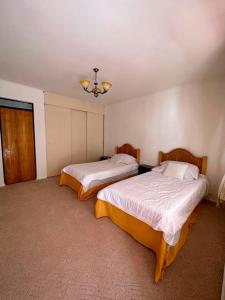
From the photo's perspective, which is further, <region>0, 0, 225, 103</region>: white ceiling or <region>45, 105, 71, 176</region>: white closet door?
<region>45, 105, 71, 176</region>: white closet door

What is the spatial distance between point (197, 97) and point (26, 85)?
4.11 metres

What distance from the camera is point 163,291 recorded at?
1.16 meters

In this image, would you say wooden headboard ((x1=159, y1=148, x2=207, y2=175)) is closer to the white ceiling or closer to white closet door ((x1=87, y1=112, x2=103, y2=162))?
the white ceiling

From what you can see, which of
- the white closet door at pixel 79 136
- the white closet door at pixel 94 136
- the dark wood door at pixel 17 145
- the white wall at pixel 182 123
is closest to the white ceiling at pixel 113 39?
the white wall at pixel 182 123

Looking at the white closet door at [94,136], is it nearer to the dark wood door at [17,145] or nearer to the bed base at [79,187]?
the bed base at [79,187]

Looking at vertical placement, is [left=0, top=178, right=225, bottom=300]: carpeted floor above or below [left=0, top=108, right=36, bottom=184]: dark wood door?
below

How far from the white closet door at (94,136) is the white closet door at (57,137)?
0.77 metres

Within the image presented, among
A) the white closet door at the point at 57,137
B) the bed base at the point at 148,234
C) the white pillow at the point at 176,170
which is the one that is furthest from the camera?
the white closet door at the point at 57,137

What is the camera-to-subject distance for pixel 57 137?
13.1 feet

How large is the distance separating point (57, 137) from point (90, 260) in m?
3.37

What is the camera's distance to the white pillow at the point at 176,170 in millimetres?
2575

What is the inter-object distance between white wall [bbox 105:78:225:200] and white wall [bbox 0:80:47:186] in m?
2.45

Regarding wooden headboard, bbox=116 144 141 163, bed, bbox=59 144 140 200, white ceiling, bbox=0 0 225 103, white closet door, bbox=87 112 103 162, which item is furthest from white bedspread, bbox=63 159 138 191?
white ceiling, bbox=0 0 225 103

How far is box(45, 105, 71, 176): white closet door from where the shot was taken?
12.5ft
